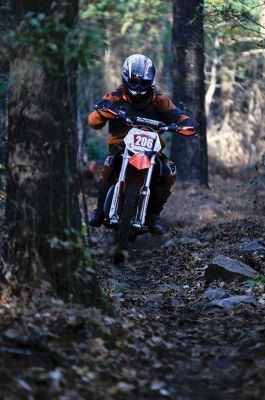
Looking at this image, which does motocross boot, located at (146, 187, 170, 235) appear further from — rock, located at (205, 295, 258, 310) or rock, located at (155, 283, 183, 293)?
rock, located at (205, 295, 258, 310)

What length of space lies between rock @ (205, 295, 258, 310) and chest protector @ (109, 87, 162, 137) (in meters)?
3.24

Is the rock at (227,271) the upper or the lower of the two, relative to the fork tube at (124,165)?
lower

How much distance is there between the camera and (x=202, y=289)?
8094 millimetres

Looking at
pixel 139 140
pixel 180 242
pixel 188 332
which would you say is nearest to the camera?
pixel 188 332

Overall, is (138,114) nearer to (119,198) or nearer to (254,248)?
(119,198)

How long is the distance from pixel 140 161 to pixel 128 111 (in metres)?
0.99

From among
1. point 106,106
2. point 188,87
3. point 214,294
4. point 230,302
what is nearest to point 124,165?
point 106,106

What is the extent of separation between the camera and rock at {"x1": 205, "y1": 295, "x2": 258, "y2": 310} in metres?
6.84

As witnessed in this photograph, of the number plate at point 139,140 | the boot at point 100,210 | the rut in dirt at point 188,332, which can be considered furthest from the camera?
the boot at point 100,210

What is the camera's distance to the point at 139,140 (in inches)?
360

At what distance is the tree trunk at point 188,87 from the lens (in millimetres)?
16062

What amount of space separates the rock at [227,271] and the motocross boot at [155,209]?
1.47m

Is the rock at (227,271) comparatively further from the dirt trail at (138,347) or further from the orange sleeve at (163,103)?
the orange sleeve at (163,103)

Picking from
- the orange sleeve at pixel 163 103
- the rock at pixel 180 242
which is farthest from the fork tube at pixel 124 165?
the rock at pixel 180 242
